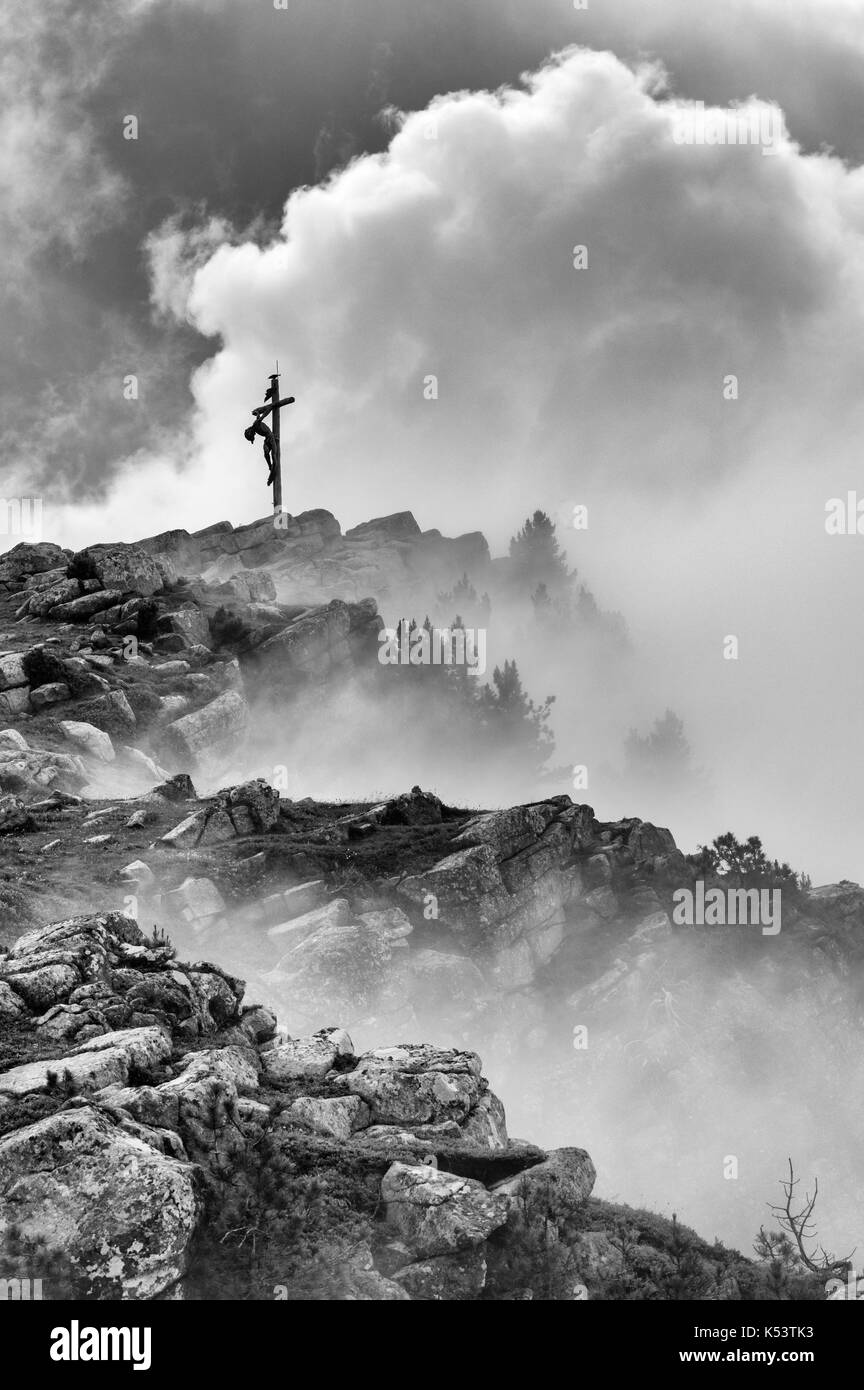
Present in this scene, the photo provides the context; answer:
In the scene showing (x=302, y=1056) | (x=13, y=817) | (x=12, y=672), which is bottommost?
(x=302, y=1056)

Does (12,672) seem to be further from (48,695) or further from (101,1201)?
(101,1201)

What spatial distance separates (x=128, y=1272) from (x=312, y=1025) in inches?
687

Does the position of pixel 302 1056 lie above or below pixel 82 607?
below

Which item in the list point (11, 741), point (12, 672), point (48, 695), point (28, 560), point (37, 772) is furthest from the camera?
point (28, 560)

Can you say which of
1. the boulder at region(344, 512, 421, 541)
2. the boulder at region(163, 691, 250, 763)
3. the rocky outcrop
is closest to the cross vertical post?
the boulder at region(344, 512, 421, 541)

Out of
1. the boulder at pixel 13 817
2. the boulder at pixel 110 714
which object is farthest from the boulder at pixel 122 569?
the boulder at pixel 13 817

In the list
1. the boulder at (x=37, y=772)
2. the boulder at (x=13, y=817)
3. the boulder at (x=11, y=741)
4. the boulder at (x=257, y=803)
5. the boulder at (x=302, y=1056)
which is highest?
→ the boulder at (x=11, y=741)

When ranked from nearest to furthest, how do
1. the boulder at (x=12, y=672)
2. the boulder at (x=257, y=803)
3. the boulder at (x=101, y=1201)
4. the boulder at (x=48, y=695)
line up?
the boulder at (x=101, y=1201) < the boulder at (x=257, y=803) < the boulder at (x=48, y=695) < the boulder at (x=12, y=672)

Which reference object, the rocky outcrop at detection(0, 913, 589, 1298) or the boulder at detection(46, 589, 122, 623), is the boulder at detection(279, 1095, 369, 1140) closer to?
the rocky outcrop at detection(0, 913, 589, 1298)

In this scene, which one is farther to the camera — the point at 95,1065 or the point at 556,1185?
the point at 556,1185

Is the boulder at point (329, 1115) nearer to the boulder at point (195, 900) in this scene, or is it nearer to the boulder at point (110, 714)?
the boulder at point (195, 900)

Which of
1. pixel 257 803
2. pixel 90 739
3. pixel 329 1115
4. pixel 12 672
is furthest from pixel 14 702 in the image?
pixel 329 1115

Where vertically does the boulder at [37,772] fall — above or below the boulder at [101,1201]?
above
